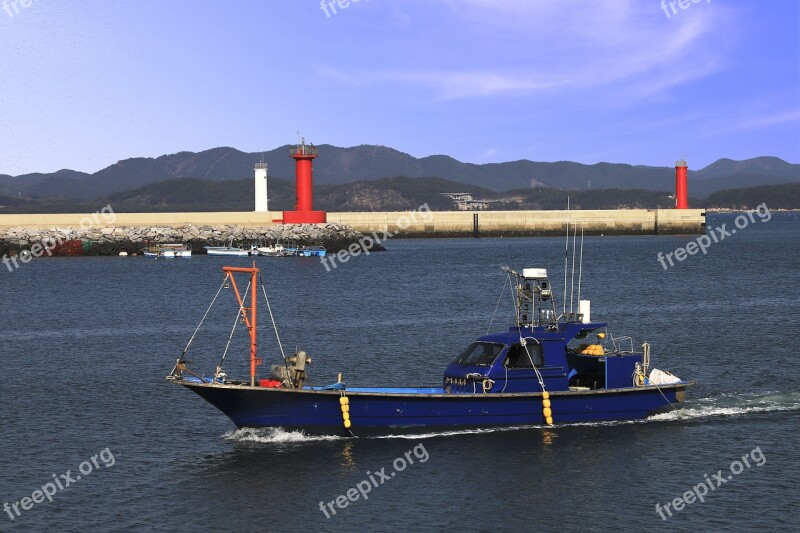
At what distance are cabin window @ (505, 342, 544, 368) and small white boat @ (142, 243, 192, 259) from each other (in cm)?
7428

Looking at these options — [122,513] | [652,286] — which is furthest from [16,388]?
[652,286]

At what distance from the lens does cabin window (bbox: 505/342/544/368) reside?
24562 mm

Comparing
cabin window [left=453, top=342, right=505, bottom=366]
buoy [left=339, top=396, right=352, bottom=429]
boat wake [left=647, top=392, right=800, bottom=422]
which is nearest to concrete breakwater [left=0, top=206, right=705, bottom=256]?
boat wake [left=647, top=392, right=800, bottom=422]

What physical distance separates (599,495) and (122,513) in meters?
9.13

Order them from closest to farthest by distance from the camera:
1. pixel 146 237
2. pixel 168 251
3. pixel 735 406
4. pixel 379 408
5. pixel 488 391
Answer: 1. pixel 379 408
2. pixel 488 391
3. pixel 735 406
4. pixel 168 251
5. pixel 146 237

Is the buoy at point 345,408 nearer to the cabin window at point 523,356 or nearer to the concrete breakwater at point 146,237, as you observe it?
the cabin window at point 523,356

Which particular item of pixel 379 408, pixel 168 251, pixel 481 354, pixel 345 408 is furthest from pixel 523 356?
pixel 168 251

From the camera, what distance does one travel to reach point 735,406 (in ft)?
92.0

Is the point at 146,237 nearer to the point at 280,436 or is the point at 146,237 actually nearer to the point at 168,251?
the point at 168,251

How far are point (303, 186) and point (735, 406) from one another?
78194 mm

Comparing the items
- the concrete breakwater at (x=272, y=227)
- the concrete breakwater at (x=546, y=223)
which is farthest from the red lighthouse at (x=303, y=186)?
the concrete breakwater at (x=546, y=223)

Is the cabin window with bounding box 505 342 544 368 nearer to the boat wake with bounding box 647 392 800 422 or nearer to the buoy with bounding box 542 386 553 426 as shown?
the buoy with bounding box 542 386 553 426

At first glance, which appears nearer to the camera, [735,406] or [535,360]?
[535,360]

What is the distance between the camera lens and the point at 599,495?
20531 millimetres
